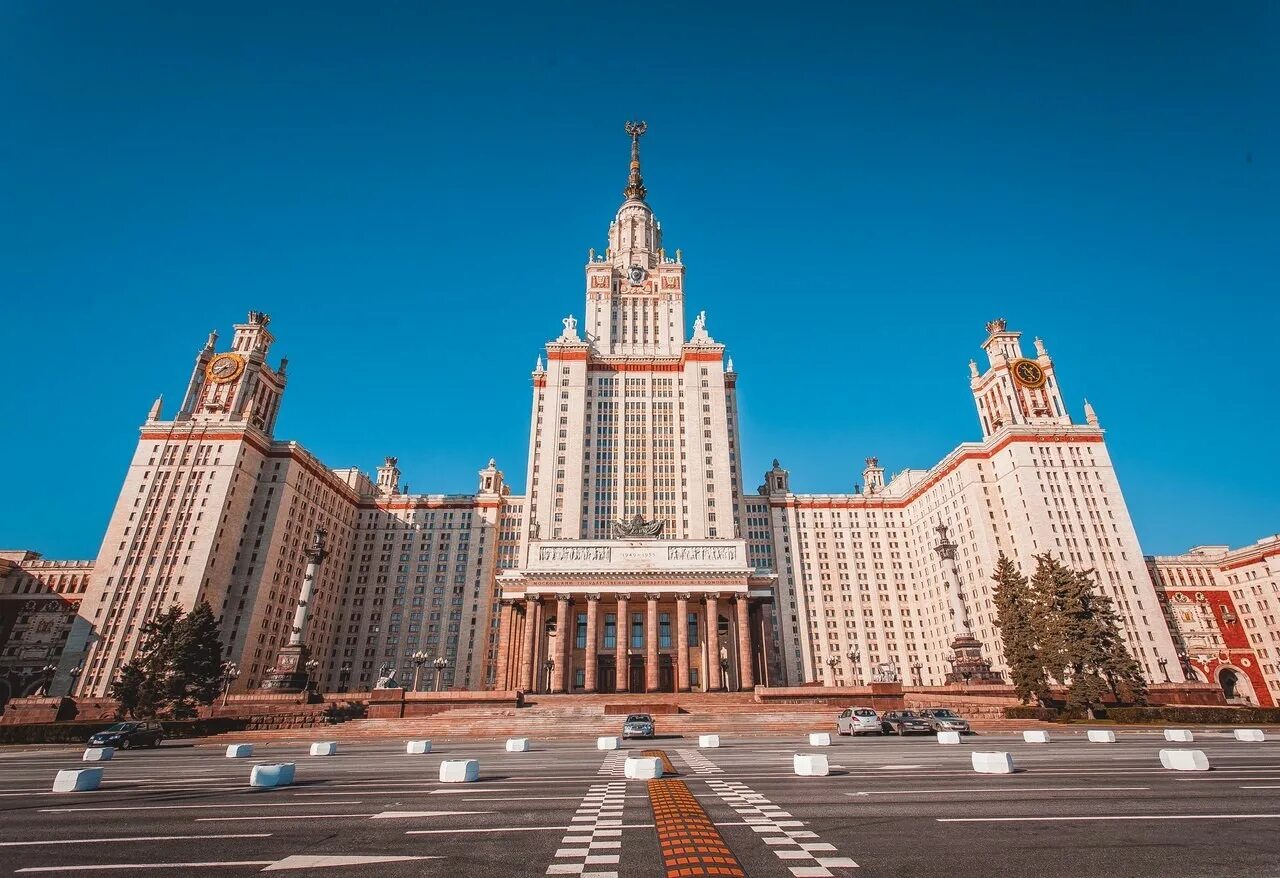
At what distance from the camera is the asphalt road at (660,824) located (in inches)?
365

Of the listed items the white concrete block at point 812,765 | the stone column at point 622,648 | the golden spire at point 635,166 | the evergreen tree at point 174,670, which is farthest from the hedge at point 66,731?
the golden spire at point 635,166

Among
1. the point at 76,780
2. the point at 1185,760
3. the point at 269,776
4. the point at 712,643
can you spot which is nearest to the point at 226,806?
the point at 269,776

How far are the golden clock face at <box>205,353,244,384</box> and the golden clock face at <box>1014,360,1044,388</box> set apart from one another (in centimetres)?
11800

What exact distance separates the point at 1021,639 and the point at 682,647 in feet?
104

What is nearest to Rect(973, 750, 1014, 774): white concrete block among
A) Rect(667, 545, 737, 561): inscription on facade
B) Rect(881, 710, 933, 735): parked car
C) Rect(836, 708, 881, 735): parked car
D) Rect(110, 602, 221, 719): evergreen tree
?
Rect(881, 710, 933, 735): parked car

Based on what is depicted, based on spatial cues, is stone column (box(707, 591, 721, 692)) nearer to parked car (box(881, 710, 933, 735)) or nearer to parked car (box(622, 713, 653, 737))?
parked car (box(881, 710, 933, 735))

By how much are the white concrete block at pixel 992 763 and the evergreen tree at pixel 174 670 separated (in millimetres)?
56552

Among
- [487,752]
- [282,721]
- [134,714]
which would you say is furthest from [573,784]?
[134,714]

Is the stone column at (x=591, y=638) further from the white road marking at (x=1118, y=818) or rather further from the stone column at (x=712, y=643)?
the white road marking at (x=1118, y=818)

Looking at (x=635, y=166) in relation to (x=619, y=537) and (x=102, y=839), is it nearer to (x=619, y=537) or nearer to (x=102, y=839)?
(x=619, y=537)

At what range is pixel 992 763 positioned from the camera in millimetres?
18328

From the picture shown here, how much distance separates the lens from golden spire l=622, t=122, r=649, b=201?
125m

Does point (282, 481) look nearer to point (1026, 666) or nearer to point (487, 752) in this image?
point (487, 752)

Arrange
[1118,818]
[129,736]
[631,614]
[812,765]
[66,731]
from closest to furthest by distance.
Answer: [1118,818], [812,765], [129,736], [66,731], [631,614]
